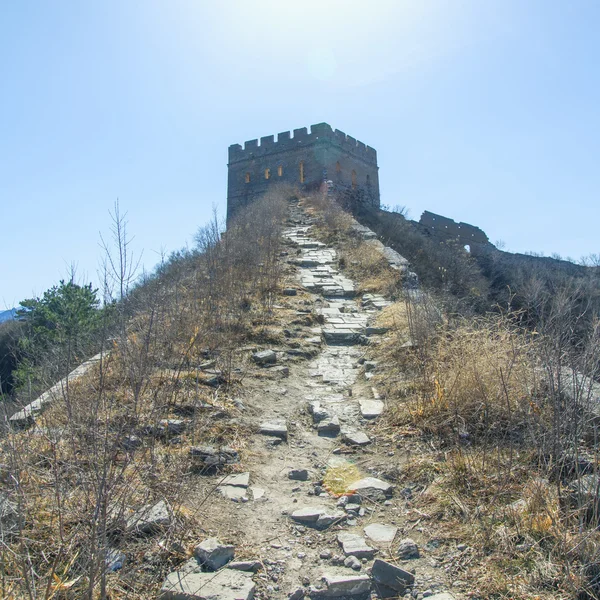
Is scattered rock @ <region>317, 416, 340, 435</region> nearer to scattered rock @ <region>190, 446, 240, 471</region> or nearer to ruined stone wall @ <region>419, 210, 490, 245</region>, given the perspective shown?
scattered rock @ <region>190, 446, 240, 471</region>

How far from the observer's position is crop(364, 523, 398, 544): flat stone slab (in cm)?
250

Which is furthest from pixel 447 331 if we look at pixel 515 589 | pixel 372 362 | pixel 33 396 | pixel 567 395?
pixel 33 396

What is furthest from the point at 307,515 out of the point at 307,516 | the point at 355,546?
the point at 355,546

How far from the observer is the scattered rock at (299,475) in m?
3.20

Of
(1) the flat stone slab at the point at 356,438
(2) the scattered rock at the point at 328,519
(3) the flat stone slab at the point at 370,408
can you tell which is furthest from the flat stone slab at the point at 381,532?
(3) the flat stone slab at the point at 370,408

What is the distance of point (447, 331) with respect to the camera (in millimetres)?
4699

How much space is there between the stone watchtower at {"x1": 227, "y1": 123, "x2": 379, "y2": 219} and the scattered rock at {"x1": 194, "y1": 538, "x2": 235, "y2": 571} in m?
16.8

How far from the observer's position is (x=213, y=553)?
7.41 feet

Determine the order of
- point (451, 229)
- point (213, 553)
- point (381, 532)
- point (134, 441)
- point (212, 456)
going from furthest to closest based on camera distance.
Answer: point (451, 229)
point (212, 456)
point (134, 441)
point (381, 532)
point (213, 553)

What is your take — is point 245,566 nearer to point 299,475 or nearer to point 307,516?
point 307,516

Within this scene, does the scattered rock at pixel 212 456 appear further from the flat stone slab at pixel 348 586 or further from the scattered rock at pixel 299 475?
the flat stone slab at pixel 348 586

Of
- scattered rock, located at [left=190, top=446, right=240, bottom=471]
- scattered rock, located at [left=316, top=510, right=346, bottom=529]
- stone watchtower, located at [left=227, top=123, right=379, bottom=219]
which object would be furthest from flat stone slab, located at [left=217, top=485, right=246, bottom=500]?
stone watchtower, located at [left=227, top=123, right=379, bottom=219]

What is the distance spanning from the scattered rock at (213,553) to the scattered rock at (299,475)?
35.4 inches

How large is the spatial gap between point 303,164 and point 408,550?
18630 mm
